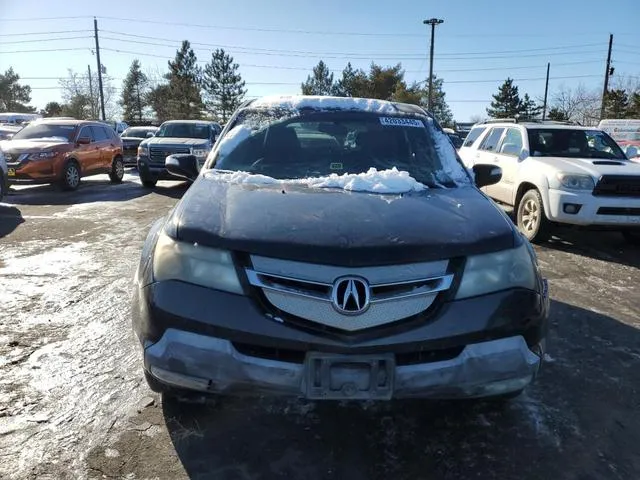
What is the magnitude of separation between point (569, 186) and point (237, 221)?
5.44m

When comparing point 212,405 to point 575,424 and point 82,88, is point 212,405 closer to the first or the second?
point 575,424

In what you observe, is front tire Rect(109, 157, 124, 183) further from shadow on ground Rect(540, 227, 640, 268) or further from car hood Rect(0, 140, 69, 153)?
shadow on ground Rect(540, 227, 640, 268)

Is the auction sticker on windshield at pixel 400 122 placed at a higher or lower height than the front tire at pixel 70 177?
higher

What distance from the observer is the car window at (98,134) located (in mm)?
13633

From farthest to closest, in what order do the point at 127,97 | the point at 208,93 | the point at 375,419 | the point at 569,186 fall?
the point at 127,97 < the point at 208,93 < the point at 569,186 < the point at 375,419

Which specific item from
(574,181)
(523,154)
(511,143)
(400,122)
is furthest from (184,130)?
(400,122)

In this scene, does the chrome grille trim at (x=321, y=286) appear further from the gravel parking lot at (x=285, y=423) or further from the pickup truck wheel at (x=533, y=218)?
the pickup truck wheel at (x=533, y=218)

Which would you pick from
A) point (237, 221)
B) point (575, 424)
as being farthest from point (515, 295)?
point (237, 221)

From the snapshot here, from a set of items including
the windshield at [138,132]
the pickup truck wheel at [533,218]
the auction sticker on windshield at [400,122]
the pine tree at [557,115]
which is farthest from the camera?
the pine tree at [557,115]

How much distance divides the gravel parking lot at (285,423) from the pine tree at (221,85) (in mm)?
57296

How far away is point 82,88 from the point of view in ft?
201

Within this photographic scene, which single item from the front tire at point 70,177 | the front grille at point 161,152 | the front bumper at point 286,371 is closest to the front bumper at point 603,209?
the front bumper at point 286,371

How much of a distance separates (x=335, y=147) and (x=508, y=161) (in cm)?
520

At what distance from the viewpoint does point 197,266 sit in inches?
88.8
